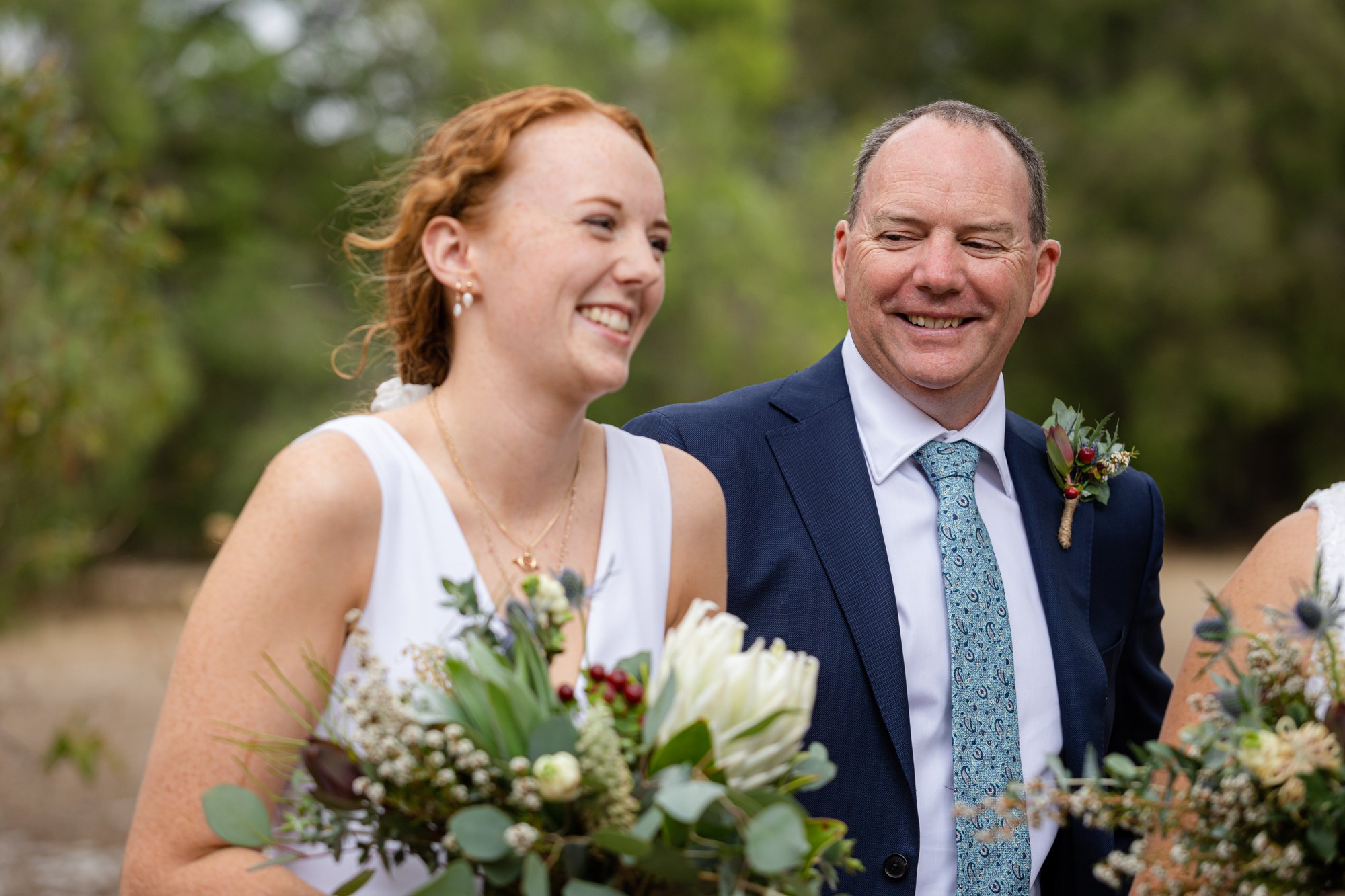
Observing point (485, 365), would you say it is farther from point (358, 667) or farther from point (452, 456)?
point (358, 667)

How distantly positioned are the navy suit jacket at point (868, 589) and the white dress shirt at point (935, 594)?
3 centimetres

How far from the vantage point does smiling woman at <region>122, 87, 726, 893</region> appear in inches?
80.9

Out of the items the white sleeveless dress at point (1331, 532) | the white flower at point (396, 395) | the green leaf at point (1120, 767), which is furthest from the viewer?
the white flower at point (396, 395)

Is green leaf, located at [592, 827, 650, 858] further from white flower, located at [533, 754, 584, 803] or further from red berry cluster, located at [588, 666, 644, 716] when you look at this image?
red berry cluster, located at [588, 666, 644, 716]

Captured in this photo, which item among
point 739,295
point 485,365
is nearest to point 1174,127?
point 739,295

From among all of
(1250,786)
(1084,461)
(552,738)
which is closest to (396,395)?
(552,738)

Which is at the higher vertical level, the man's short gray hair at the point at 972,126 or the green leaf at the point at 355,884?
the man's short gray hair at the point at 972,126

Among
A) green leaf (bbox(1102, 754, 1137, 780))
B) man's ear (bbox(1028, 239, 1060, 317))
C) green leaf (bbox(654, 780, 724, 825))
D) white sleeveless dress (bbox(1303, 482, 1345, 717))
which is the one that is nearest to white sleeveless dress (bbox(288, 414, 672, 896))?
green leaf (bbox(654, 780, 724, 825))

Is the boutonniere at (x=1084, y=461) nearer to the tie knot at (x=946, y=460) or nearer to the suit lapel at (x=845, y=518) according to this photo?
the tie knot at (x=946, y=460)

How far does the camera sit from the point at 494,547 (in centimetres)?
234

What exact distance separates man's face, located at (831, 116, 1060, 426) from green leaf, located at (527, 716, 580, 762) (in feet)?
5.66

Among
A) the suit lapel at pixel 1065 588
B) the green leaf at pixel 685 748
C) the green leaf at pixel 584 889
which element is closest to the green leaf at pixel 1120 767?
the green leaf at pixel 685 748

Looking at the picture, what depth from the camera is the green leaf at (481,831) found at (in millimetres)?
1676

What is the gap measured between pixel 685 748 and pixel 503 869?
27 centimetres
